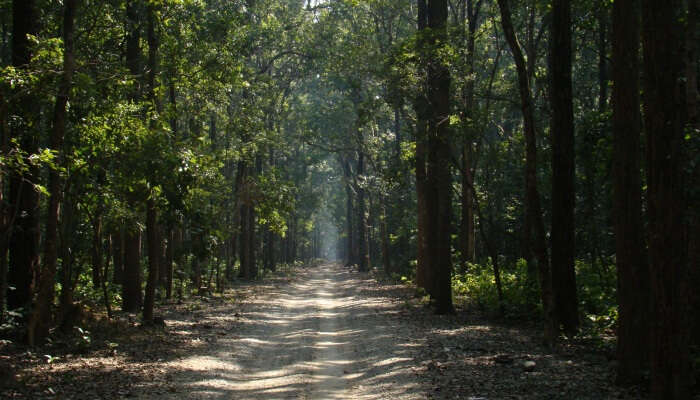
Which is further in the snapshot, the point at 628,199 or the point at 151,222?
the point at 151,222

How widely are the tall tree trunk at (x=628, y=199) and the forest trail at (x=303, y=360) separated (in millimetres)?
3021

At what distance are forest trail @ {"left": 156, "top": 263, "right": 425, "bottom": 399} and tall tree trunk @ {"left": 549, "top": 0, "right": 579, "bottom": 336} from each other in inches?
132

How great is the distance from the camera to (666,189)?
567 centimetres

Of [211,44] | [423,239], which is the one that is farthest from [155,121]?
[423,239]

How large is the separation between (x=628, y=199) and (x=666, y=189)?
2799 mm

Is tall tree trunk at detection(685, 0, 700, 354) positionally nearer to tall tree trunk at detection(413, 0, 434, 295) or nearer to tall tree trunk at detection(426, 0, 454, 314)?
tall tree trunk at detection(426, 0, 454, 314)

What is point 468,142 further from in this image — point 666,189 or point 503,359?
point 666,189

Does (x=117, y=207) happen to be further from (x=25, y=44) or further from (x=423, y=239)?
(x=423, y=239)

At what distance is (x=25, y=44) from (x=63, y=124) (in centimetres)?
284

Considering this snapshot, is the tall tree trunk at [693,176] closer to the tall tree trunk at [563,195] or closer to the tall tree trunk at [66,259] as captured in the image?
the tall tree trunk at [563,195]

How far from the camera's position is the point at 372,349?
40.9 feet

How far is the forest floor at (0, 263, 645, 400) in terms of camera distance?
8539 millimetres

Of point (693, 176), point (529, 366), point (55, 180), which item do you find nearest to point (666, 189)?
point (693, 176)

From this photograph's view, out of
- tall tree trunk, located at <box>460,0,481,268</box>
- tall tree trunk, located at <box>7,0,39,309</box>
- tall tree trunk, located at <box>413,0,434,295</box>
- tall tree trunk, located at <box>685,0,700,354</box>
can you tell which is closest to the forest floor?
tall tree trunk, located at <box>7,0,39,309</box>
